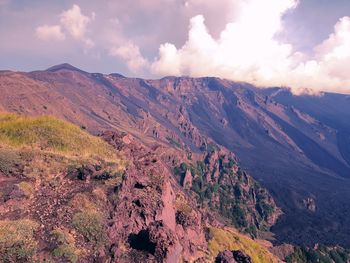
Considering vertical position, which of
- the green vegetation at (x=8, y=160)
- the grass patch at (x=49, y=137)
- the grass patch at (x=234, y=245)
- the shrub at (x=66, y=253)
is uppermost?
the grass patch at (x=49, y=137)

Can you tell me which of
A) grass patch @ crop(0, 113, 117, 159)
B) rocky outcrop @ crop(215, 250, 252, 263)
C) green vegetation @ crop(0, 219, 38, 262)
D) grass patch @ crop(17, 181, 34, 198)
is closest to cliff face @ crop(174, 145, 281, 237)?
grass patch @ crop(0, 113, 117, 159)

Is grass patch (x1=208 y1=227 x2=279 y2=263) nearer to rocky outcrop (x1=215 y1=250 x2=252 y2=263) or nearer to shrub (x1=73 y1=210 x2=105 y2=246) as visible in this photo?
rocky outcrop (x1=215 y1=250 x2=252 y2=263)

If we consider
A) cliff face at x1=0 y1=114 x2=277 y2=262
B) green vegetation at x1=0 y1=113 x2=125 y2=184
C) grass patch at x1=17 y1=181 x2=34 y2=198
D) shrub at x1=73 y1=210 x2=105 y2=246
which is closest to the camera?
cliff face at x1=0 y1=114 x2=277 y2=262

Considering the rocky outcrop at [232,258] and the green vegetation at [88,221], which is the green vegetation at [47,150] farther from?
the rocky outcrop at [232,258]

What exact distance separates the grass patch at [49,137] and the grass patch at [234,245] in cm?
2059

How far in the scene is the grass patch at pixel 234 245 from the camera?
6263 centimetres

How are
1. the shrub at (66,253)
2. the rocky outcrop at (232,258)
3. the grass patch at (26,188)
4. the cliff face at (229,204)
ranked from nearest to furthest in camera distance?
1. the shrub at (66,253)
2. the grass patch at (26,188)
3. the rocky outcrop at (232,258)
4. the cliff face at (229,204)

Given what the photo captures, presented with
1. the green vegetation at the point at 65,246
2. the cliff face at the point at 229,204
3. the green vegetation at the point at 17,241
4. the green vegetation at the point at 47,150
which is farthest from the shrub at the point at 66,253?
the cliff face at the point at 229,204

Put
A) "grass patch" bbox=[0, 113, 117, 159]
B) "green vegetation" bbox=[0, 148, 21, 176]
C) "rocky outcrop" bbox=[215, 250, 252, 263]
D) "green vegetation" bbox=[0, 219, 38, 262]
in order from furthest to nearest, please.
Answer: "grass patch" bbox=[0, 113, 117, 159] → "rocky outcrop" bbox=[215, 250, 252, 263] → "green vegetation" bbox=[0, 148, 21, 176] → "green vegetation" bbox=[0, 219, 38, 262]

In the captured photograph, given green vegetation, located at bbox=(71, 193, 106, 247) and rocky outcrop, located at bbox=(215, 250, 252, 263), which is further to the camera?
rocky outcrop, located at bbox=(215, 250, 252, 263)

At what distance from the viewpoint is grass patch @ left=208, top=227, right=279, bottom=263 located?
A: 62.6m

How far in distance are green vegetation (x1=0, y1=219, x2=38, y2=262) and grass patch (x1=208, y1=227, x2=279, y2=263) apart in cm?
2763

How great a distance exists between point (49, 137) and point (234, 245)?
114 ft

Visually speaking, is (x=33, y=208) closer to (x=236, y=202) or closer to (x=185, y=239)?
(x=185, y=239)
